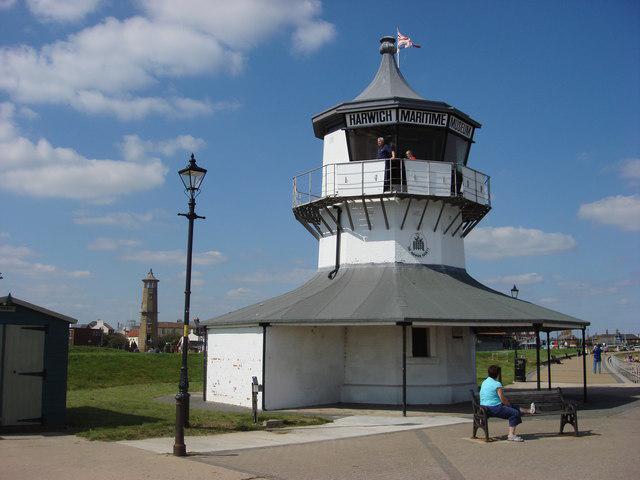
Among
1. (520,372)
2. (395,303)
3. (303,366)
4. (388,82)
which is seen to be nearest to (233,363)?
(303,366)

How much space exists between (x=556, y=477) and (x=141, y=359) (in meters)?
30.7

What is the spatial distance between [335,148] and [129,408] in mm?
11056

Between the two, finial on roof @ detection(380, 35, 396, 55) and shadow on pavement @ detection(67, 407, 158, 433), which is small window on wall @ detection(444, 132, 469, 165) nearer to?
finial on roof @ detection(380, 35, 396, 55)

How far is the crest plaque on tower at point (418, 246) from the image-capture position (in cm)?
2194

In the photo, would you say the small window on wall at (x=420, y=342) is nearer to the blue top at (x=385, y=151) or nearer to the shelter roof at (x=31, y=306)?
the blue top at (x=385, y=151)

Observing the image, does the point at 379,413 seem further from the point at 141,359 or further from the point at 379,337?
the point at 141,359

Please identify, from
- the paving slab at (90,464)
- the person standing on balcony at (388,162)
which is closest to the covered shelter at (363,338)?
the person standing on balcony at (388,162)

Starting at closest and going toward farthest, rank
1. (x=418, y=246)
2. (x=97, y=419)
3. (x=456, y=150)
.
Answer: (x=97, y=419), (x=418, y=246), (x=456, y=150)

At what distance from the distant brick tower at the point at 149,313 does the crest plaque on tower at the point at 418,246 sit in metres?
55.6

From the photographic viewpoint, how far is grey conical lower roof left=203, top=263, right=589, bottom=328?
1802 centimetres

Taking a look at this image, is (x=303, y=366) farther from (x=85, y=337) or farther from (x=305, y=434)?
(x=85, y=337)

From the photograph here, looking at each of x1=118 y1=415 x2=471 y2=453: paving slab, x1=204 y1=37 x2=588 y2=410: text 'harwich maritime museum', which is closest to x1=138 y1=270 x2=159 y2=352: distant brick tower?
x1=204 y1=37 x2=588 y2=410: text 'harwich maritime museum'

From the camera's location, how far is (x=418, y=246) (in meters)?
22.0

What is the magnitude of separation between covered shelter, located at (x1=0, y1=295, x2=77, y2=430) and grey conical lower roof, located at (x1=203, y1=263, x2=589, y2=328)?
634 cm
